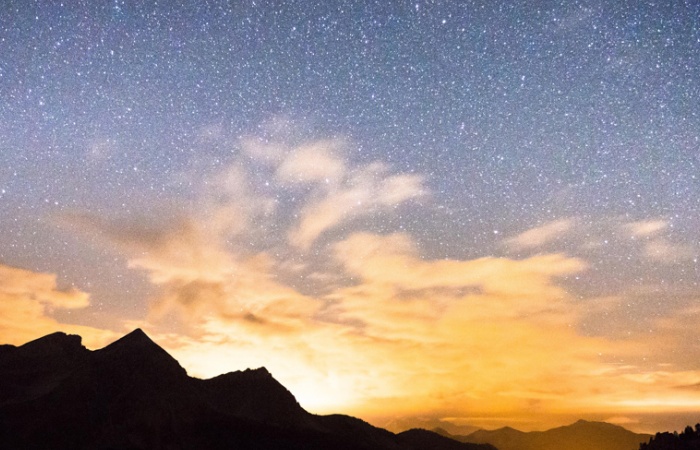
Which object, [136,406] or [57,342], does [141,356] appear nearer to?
[136,406]

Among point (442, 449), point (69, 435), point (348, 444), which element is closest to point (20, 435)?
point (69, 435)

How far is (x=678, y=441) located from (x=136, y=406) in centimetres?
9063

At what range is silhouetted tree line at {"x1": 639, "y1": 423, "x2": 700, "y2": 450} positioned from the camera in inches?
2470

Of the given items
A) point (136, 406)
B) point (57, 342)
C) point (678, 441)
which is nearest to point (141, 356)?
point (136, 406)

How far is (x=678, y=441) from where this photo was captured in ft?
215

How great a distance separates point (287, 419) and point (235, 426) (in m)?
18.0

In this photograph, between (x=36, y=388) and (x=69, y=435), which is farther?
(x=36, y=388)

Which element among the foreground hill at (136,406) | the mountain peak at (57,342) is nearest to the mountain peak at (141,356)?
the foreground hill at (136,406)

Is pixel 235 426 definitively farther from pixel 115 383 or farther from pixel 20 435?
pixel 20 435

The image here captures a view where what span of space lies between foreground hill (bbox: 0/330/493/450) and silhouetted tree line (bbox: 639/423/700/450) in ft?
195

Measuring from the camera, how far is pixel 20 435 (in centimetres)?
Answer: 7994

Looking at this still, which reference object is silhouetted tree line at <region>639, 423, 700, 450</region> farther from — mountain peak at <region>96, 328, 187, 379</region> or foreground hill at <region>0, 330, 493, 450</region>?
mountain peak at <region>96, 328, 187, 379</region>

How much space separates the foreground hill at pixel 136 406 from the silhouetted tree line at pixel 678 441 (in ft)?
195

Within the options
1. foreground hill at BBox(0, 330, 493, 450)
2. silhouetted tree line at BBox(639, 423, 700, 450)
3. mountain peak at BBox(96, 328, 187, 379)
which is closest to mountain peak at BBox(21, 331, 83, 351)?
foreground hill at BBox(0, 330, 493, 450)
